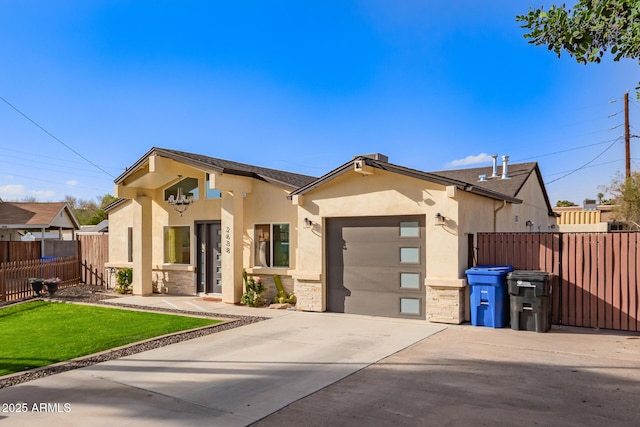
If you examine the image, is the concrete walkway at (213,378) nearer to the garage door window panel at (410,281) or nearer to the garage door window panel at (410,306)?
the garage door window panel at (410,306)

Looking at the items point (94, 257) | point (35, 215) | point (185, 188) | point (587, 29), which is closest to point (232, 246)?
point (185, 188)

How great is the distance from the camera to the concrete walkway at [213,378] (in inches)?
182

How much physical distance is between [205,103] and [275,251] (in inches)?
400

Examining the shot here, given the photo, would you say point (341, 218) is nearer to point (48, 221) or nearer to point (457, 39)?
point (457, 39)

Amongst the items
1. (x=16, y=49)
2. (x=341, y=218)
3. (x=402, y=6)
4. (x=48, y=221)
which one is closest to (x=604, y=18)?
(x=341, y=218)

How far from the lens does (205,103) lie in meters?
19.8

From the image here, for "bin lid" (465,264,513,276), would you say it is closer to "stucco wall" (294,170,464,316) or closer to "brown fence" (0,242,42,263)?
"stucco wall" (294,170,464,316)

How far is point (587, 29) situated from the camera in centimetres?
492

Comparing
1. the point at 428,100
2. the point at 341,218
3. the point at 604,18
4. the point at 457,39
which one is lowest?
the point at 341,218

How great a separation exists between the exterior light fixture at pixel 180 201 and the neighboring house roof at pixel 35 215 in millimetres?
15915

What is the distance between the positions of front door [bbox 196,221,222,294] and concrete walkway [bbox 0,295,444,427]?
5.18 meters

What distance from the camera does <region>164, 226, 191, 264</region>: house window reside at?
48.6 feet

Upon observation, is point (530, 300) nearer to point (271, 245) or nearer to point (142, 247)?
point (271, 245)

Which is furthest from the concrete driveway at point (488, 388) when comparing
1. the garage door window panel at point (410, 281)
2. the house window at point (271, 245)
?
the house window at point (271, 245)
